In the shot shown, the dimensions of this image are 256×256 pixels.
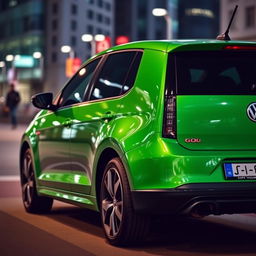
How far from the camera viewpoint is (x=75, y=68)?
70375mm

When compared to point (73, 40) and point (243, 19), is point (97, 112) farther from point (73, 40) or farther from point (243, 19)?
point (73, 40)

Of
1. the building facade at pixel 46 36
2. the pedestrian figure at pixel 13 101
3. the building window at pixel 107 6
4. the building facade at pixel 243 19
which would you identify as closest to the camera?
the pedestrian figure at pixel 13 101

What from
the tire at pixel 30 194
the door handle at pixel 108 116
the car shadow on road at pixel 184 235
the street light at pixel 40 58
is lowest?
the car shadow on road at pixel 184 235

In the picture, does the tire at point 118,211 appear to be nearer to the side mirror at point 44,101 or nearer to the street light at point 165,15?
the side mirror at point 44,101

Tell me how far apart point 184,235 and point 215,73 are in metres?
1.64

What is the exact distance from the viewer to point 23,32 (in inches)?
5236

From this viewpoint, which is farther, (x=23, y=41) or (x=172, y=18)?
(x=172, y=18)

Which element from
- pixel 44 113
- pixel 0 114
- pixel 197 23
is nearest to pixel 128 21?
pixel 197 23

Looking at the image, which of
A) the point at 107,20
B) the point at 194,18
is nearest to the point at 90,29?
the point at 107,20

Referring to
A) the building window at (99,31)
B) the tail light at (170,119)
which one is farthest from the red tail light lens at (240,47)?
the building window at (99,31)

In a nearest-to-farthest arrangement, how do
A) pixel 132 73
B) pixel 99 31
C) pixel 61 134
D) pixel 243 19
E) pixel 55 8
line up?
1. pixel 132 73
2. pixel 61 134
3. pixel 243 19
4. pixel 55 8
5. pixel 99 31

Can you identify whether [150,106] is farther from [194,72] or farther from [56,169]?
[56,169]

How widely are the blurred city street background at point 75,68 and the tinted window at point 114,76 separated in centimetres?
126

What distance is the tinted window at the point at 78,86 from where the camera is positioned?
27.3 ft
